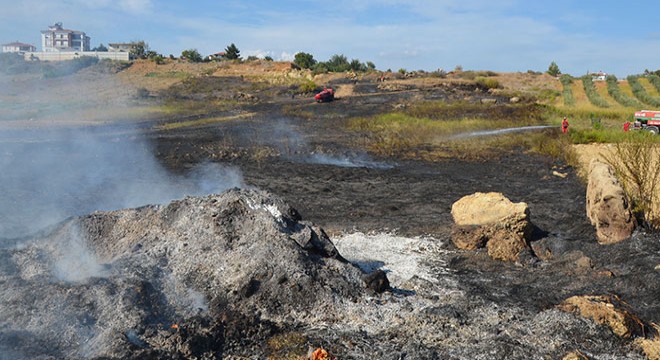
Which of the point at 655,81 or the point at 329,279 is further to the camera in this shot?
the point at 655,81

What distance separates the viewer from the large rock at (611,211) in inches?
407

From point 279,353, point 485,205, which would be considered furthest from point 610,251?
point 279,353

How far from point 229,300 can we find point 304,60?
5543 centimetres

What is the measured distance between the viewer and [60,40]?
31125mm

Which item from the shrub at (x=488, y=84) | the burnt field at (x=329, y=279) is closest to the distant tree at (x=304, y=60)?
the shrub at (x=488, y=84)

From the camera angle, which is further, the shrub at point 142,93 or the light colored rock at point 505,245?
the shrub at point 142,93

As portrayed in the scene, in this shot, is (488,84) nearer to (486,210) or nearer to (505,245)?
(486,210)

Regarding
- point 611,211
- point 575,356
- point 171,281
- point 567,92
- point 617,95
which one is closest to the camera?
point 575,356

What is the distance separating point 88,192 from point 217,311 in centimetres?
792

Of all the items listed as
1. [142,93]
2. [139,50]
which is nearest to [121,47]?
[139,50]

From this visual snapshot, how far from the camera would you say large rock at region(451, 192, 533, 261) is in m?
9.99

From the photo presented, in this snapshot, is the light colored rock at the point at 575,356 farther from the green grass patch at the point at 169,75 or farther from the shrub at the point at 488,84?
the green grass patch at the point at 169,75

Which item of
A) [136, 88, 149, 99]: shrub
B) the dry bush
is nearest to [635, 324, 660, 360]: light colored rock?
the dry bush

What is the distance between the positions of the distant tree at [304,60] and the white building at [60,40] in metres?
24.4
